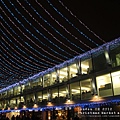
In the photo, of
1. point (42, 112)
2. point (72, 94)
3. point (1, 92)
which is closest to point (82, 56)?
point (72, 94)

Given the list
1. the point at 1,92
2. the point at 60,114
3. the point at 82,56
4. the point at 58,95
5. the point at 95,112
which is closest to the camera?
the point at 95,112

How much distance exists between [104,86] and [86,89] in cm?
317

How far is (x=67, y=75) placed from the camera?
71.6ft

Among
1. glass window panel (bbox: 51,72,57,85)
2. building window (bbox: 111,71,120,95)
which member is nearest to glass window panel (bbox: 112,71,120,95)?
building window (bbox: 111,71,120,95)

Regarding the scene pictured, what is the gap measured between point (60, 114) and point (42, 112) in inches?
118

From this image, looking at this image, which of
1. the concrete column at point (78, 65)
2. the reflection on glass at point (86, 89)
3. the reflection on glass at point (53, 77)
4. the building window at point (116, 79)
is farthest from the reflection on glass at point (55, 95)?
the building window at point (116, 79)

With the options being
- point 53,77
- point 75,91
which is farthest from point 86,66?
point 53,77

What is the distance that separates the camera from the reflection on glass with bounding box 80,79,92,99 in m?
18.7

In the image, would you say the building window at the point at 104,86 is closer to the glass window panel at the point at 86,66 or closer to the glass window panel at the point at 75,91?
the glass window panel at the point at 86,66

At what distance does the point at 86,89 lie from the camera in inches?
802

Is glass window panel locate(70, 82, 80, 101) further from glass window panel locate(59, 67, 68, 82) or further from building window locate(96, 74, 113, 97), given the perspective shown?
building window locate(96, 74, 113, 97)

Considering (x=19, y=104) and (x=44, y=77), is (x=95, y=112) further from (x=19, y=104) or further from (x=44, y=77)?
(x=19, y=104)

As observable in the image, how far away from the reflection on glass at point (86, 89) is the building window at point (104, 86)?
1123 millimetres

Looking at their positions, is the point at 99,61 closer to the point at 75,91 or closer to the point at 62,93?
the point at 75,91
